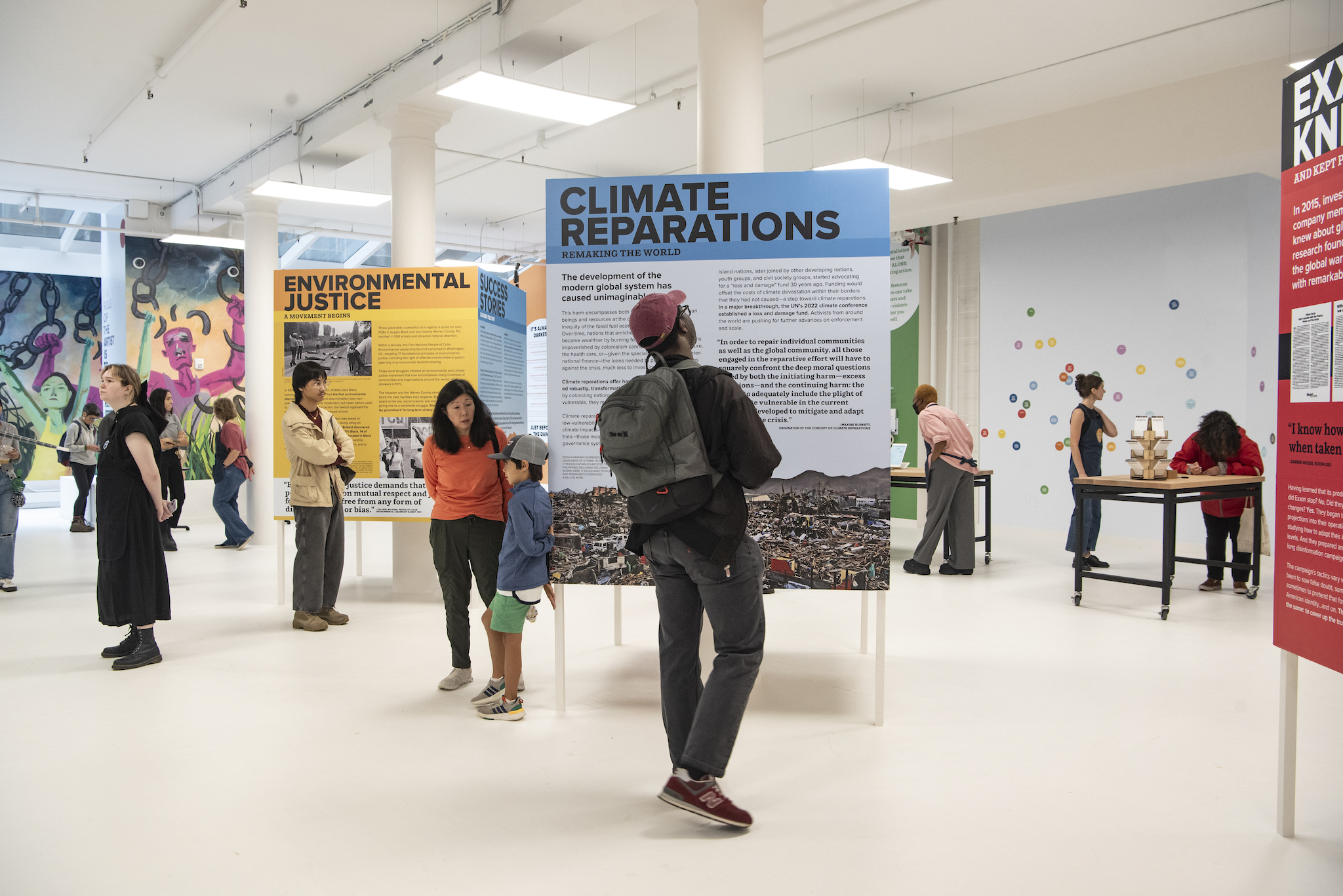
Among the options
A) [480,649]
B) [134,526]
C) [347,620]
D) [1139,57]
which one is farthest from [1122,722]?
[1139,57]

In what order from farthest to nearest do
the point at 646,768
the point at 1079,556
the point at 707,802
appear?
the point at 1079,556, the point at 646,768, the point at 707,802

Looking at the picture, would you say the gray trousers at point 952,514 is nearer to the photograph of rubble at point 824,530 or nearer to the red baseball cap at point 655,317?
the photograph of rubble at point 824,530

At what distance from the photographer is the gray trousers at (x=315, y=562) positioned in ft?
18.2

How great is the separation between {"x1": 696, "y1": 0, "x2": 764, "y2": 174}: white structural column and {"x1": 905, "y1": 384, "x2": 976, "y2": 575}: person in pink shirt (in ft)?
12.3

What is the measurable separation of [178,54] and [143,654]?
4755 mm

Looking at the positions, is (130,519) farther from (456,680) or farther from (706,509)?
(706,509)

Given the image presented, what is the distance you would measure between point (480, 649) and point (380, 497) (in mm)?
1891

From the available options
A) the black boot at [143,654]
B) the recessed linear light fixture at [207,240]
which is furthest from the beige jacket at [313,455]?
the recessed linear light fixture at [207,240]

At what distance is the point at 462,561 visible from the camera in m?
4.25

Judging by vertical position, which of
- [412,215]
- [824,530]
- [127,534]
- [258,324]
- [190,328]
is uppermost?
[412,215]

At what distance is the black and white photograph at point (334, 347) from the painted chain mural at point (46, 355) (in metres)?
8.75

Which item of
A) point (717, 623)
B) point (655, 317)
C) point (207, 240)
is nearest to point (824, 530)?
point (717, 623)

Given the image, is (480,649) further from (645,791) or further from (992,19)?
(992,19)

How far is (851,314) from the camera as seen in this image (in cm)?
367
